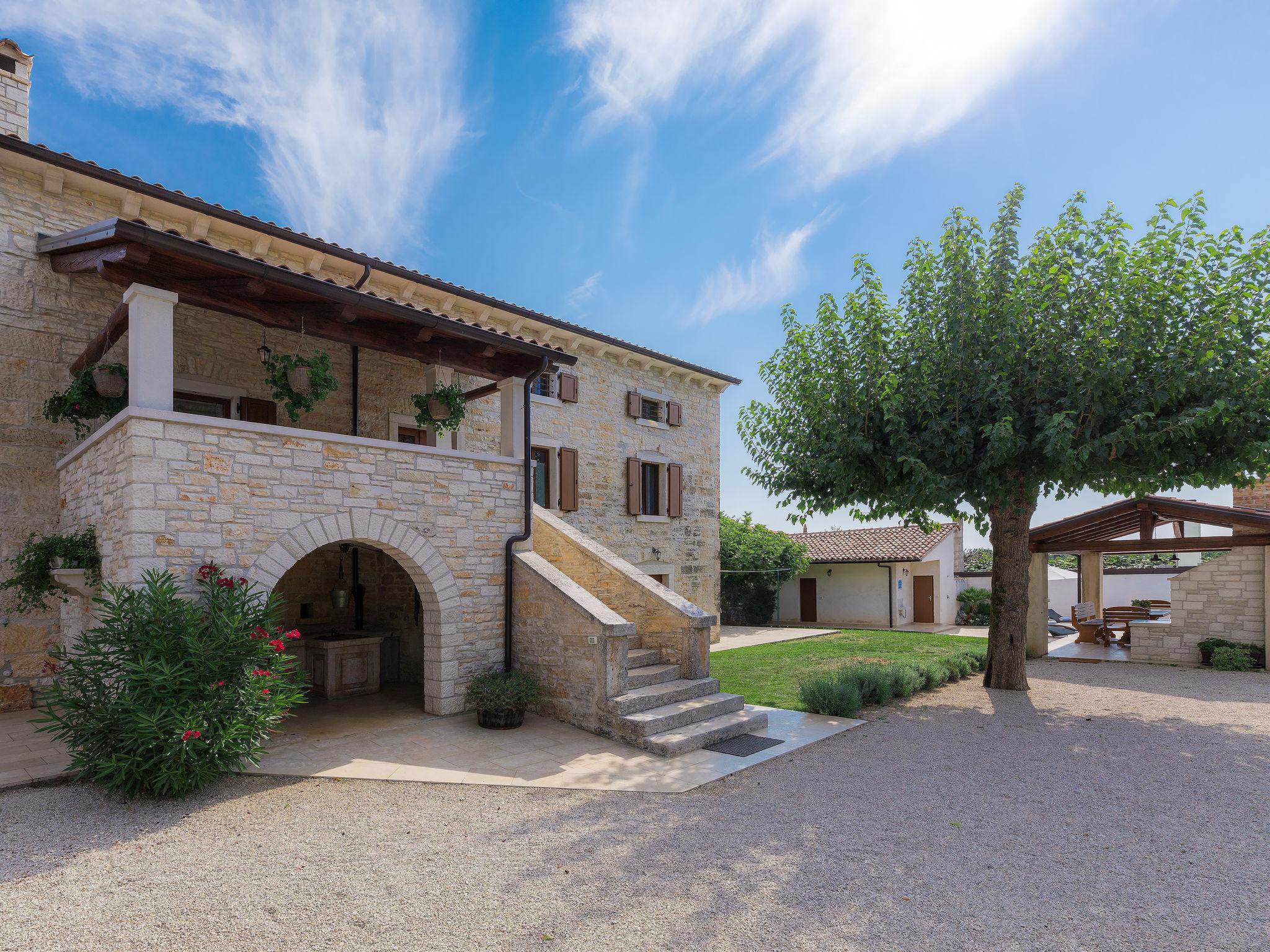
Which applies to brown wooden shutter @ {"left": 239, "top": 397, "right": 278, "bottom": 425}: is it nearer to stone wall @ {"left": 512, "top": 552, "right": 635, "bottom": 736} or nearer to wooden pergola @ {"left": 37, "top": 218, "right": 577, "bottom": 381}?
wooden pergola @ {"left": 37, "top": 218, "right": 577, "bottom": 381}

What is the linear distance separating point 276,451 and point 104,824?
323 cm

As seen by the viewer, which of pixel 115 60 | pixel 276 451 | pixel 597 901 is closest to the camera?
pixel 597 901

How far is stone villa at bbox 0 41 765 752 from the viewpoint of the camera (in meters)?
6.00

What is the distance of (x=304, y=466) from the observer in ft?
21.9

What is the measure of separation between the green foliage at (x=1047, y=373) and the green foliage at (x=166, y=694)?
23.2 ft

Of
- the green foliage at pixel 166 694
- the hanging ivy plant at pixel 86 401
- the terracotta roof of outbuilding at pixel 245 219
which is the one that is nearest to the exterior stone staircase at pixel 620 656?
the green foliage at pixel 166 694

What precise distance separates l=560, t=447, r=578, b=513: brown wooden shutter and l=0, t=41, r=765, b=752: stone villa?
8.41 feet

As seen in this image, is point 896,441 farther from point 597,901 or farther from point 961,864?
point 597,901

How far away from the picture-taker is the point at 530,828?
4.75m

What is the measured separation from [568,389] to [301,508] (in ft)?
23.9

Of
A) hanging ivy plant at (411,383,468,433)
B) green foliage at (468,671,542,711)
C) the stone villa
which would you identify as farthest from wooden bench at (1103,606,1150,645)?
hanging ivy plant at (411,383,468,433)

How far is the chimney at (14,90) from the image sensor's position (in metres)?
8.45

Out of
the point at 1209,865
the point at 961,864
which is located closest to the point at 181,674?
the point at 961,864

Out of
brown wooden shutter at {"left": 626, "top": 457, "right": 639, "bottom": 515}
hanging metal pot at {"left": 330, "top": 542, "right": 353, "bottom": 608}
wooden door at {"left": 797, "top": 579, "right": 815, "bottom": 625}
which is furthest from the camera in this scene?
wooden door at {"left": 797, "top": 579, "right": 815, "bottom": 625}
